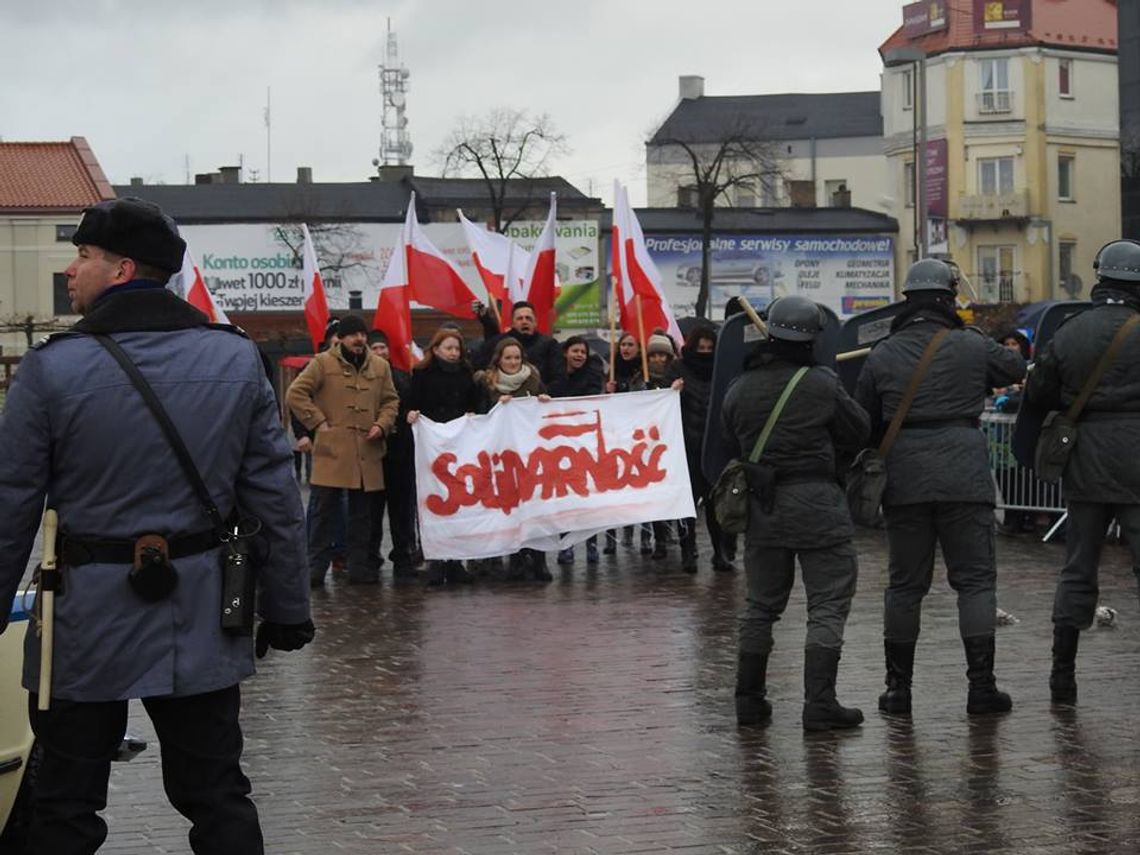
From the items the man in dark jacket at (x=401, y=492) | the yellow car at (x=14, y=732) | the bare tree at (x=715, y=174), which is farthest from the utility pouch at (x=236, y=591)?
the bare tree at (x=715, y=174)

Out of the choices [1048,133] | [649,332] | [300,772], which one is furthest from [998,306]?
[300,772]

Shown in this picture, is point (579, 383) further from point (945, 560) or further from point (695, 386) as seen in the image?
point (945, 560)

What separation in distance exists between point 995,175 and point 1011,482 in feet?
234

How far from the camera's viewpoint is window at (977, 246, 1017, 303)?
86.8 meters

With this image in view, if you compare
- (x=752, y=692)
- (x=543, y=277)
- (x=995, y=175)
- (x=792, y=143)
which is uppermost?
(x=792, y=143)

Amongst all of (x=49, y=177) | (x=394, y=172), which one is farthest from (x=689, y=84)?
(x=49, y=177)

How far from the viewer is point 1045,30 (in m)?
88.3

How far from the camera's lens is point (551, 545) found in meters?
15.6

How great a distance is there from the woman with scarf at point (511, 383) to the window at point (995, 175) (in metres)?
73.9

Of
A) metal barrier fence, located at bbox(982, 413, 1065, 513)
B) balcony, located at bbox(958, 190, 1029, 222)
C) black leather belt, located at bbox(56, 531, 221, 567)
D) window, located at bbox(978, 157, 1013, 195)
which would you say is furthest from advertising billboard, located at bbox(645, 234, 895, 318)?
black leather belt, located at bbox(56, 531, 221, 567)

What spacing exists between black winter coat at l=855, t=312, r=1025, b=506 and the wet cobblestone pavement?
97 cm

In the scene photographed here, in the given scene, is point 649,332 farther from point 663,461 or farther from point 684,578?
point 684,578

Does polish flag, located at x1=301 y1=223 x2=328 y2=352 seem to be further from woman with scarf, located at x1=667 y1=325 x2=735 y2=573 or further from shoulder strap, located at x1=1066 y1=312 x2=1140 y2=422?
shoulder strap, located at x1=1066 y1=312 x2=1140 y2=422

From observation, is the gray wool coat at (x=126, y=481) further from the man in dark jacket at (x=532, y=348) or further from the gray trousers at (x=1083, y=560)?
the man in dark jacket at (x=532, y=348)
